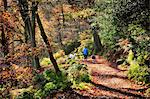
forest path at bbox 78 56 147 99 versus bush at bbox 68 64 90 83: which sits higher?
bush at bbox 68 64 90 83

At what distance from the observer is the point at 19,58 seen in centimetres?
1276

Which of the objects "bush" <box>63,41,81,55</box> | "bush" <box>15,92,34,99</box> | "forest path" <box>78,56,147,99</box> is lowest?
"bush" <box>15,92,34,99</box>

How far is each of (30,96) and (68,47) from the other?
23486mm

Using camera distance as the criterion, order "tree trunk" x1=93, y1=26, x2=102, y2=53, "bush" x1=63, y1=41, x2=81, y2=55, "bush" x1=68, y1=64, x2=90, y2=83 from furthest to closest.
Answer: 1. "bush" x1=63, y1=41, x2=81, y2=55
2. "tree trunk" x1=93, y1=26, x2=102, y2=53
3. "bush" x1=68, y1=64, x2=90, y2=83

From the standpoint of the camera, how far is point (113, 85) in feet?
60.0

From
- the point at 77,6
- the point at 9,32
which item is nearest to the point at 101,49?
the point at 77,6

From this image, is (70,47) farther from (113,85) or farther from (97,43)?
(113,85)

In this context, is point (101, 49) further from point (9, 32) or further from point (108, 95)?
point (9, 32)

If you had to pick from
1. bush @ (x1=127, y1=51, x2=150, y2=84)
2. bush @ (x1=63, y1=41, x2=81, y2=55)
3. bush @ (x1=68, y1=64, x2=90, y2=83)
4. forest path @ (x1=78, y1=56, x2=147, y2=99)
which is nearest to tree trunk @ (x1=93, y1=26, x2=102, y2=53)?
forest path @ (x1=78, y1=56, x2=147, y2=99)

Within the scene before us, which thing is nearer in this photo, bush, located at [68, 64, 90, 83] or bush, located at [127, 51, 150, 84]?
bush, located at [127, 51, 150, 84]

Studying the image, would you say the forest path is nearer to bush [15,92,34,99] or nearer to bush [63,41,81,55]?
bush [15,92,34,99]

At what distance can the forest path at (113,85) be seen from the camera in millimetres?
16141

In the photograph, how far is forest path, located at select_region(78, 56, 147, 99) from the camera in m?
A: 16.1

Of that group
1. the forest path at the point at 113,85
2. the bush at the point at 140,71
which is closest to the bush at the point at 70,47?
the forest path at the point at 113,85
